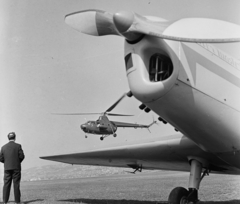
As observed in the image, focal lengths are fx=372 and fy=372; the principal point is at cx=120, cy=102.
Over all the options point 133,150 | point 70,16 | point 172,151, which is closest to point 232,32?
point 70,16

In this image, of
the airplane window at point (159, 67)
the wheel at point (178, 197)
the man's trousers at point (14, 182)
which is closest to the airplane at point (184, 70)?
the airplane window at point (159, 67)

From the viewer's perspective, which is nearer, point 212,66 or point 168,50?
point 168,50

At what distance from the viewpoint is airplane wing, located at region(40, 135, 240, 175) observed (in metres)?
9.66

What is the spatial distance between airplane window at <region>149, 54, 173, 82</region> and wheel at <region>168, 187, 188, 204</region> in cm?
→ 360

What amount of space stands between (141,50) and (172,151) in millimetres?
4544

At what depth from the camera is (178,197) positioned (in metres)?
9.11

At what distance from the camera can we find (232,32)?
6719 mm

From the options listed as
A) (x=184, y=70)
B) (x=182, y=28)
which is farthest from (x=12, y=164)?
(x=182, y=28)

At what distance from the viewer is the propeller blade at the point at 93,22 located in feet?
22.4

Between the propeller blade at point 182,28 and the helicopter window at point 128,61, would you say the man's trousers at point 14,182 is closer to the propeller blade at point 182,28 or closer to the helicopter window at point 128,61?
the helicopter window at point 128,61

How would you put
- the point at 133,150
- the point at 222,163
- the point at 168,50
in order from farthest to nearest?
the point at 133,150 → the point at 222,163 → the point at 168,50

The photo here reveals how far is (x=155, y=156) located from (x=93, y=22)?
18.4 feet

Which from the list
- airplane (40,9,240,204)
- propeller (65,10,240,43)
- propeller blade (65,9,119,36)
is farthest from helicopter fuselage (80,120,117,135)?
propeller (65,10,240,43)

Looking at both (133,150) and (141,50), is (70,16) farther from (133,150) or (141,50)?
(133,150)
